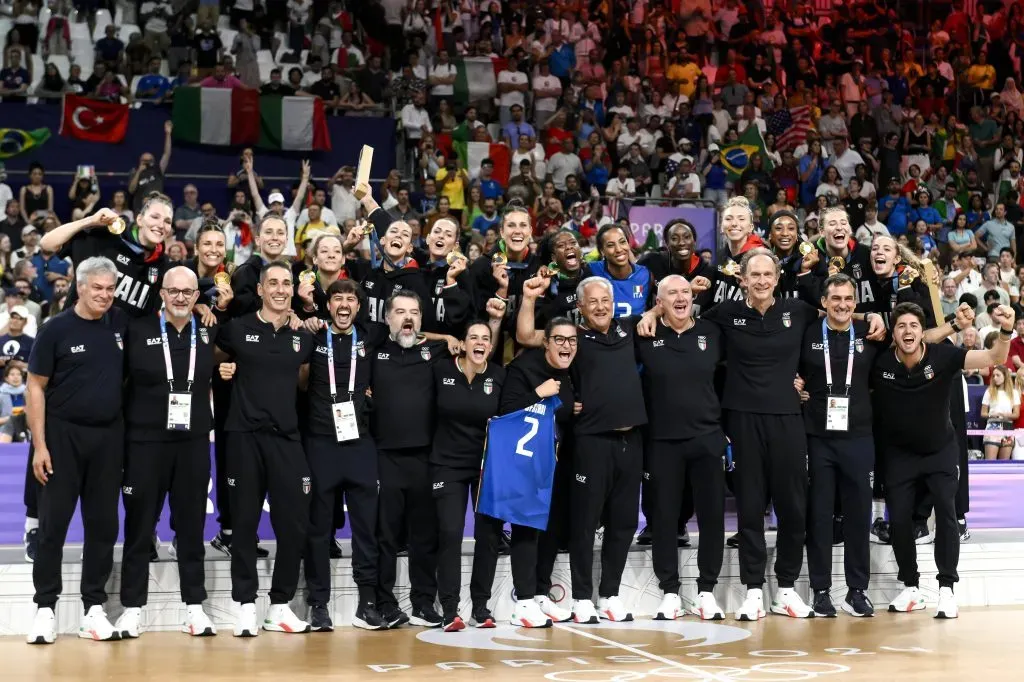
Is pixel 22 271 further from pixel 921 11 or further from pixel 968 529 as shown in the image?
pixel 921 11

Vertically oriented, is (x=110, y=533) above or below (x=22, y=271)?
below

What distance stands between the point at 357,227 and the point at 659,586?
276cm

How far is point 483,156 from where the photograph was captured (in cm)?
1662

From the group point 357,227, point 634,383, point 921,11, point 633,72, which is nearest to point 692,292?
point 634,383

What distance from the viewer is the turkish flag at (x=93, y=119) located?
1579cm

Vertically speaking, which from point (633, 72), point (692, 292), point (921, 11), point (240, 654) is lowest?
point (240, 654)

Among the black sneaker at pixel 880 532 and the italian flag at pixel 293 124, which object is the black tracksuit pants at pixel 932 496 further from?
the italian flag at pixel 293 124

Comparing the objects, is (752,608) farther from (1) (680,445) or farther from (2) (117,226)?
(2) (117,226)

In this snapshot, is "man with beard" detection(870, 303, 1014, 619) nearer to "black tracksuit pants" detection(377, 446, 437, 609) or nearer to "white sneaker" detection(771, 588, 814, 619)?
"white sneaker" detection(771, 588, 814, 619)

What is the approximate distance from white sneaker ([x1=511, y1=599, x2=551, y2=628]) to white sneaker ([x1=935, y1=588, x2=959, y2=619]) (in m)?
2.35

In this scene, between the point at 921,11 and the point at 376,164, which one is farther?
the point at 921,11

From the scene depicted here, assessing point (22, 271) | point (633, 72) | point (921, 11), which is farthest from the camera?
point (921, 11)

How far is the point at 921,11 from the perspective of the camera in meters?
22.6

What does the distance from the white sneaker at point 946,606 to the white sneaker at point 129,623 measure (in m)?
4.60
